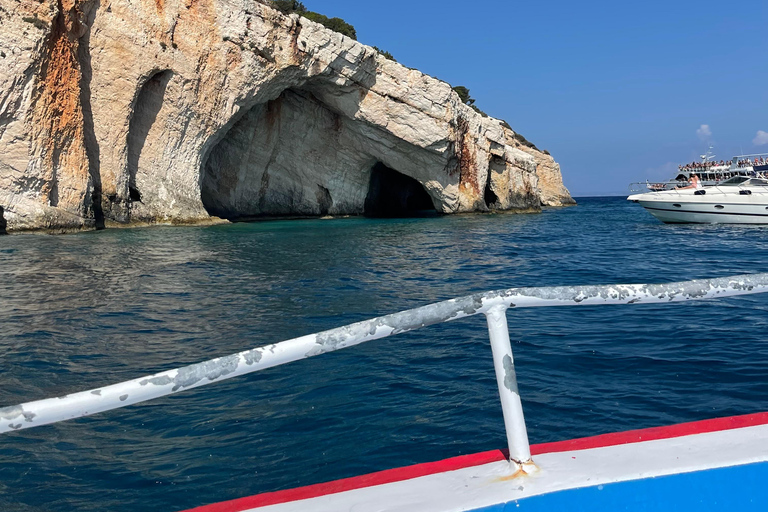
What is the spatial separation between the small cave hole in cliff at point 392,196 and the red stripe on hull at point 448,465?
3434 cm

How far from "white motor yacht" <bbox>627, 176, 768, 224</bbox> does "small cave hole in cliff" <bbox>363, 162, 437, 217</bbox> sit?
1701cm

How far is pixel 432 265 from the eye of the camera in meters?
13.0

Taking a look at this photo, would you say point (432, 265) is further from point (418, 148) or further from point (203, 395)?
point (418, 148)

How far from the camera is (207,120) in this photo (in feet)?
86.4

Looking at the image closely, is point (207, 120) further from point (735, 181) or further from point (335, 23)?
point (735, 181)

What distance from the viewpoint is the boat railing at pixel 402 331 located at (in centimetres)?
126

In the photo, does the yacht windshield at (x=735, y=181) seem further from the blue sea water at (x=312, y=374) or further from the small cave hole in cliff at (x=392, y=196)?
the small cave hole in cliff at (x=392, y=196)

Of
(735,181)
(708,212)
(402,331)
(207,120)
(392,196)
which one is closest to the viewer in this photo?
(402,331)

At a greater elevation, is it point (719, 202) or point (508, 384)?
point (719, 202)

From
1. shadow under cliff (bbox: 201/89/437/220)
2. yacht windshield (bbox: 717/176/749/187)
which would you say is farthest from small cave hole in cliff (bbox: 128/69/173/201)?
yacht windshield (bbox: 717/176/749/187)

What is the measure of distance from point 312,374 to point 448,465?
387cm

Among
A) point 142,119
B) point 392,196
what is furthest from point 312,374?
point 392,196

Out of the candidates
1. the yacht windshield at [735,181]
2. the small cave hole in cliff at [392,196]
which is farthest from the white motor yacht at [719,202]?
the small cave hole in cliff at [392,196]

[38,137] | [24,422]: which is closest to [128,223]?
[38,137]
